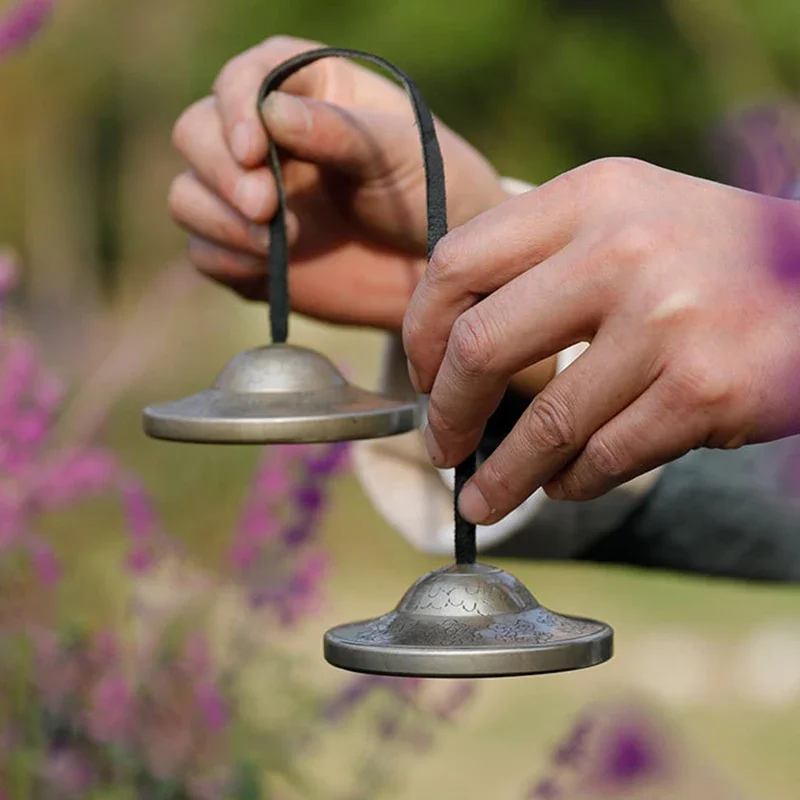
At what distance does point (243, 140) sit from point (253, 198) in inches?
2.1

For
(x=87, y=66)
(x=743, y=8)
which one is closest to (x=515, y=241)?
(x=743, y=8)

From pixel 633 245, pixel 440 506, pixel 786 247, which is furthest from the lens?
pixel 440 506

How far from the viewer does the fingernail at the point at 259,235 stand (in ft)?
4.97

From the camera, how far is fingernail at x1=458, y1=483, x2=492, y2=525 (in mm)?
993

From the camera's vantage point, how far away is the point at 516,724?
4.06 m

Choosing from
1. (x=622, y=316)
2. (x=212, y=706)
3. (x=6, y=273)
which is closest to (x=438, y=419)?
(x=622, y=316)

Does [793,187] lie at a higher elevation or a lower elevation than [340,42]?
lower

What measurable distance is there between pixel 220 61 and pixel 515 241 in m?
7.58

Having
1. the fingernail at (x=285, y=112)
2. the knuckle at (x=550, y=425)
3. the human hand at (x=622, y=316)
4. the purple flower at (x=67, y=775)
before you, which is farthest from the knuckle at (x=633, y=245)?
the purple flower at (x=67, y=775)

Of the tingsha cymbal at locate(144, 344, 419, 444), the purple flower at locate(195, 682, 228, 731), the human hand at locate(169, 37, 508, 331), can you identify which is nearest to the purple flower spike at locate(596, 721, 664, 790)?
the purple flower at locate(195, 682, 228, 731)

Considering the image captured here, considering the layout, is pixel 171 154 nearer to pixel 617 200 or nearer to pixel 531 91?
pixel 531 91

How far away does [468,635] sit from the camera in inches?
35.8

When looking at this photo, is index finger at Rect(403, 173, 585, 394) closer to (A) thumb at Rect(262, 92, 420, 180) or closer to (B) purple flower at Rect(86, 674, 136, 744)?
(A) thumb at Rect(262, 92, 420, 180)

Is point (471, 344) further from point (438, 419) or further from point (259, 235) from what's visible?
point (259, 235)
